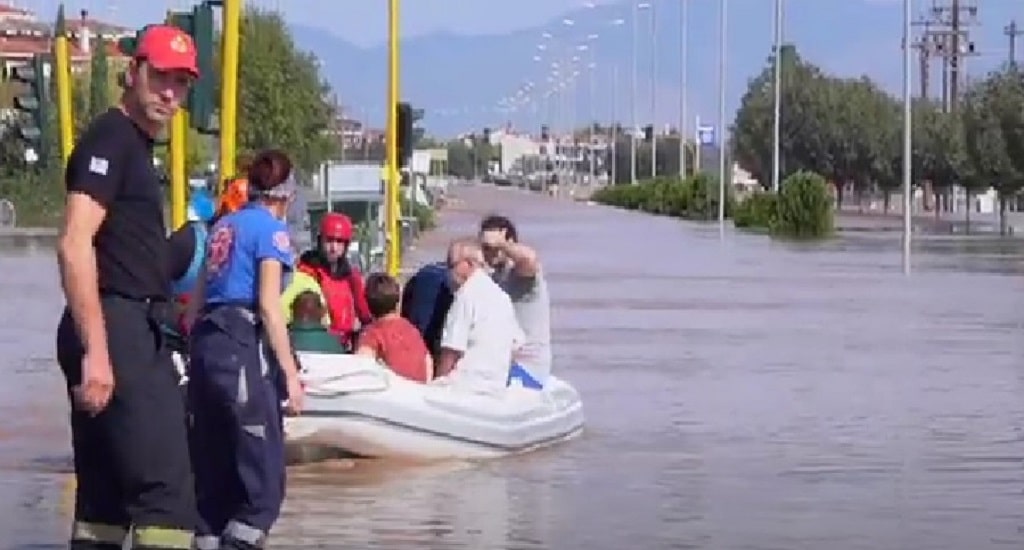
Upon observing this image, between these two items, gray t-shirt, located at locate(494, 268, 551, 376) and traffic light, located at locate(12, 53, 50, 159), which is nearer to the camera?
gray t-shirt, located at locate(494, 268, 551, 376)

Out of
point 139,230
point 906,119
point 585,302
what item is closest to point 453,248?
point 139,230

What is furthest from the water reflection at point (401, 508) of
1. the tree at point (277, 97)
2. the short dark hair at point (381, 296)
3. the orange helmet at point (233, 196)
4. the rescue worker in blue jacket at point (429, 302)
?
the tree at point (277, 97)

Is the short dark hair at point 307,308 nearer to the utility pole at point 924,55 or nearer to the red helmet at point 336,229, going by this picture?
the red helmet at point 336,229

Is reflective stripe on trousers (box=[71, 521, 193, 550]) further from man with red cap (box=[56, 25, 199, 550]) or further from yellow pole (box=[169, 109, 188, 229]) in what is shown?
yellow pole (box=[169, 109, 188, 229])

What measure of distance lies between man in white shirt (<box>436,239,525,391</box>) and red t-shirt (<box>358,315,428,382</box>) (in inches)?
5.4

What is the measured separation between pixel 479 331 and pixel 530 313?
1.76 metres

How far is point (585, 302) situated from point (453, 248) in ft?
65.7

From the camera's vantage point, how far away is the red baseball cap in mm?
8445

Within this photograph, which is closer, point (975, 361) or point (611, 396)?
point (611, 396)

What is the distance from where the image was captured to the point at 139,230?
841 cm

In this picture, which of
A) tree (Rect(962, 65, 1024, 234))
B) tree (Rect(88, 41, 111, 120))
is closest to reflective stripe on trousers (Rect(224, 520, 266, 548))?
tree (Rect(88, 41, 111, 120))

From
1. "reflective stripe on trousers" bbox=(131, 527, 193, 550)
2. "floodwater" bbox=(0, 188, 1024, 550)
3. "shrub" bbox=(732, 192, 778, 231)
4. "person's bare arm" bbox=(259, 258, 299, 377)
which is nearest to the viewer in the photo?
"reflective stripe on trousers" bbox=(131, 527, 193, 550)

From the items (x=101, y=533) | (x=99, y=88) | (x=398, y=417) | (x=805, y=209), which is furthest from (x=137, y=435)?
(x=805, y=209)

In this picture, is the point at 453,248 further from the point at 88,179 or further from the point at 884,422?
the point at 88,179
